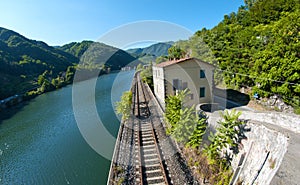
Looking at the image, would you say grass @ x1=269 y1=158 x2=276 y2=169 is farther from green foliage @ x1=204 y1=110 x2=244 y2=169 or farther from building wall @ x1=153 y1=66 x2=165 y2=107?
building wall @ x1=153 y1=66 x2=165 y2=107

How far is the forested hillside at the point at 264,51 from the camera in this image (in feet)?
40.7

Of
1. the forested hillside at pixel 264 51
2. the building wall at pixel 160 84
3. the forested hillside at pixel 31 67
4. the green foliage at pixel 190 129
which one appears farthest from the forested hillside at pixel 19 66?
the forested hillside at pixel 264 51

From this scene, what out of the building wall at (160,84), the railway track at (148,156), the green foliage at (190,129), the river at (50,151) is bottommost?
the river at (50,151)

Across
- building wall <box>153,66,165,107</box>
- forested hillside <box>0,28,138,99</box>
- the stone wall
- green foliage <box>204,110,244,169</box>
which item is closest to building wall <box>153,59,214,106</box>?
building wall <box>153,66,165,107</box>

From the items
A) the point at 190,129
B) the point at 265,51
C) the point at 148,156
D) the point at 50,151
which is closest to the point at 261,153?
the point at 190,129

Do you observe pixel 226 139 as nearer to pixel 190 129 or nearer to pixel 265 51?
pixel 190 129

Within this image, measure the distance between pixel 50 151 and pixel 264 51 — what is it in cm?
2032

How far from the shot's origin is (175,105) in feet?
36.9

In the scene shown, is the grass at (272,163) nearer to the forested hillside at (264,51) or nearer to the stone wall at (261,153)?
the stone wall at (261,153)

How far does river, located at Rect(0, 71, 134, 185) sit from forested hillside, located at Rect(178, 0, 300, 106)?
Answer: 14395 millimetres

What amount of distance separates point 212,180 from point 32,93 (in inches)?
1689

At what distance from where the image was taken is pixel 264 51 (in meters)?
14.4

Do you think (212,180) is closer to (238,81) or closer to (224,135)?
(224,135)

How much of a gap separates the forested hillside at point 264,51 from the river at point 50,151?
14.4 metres
